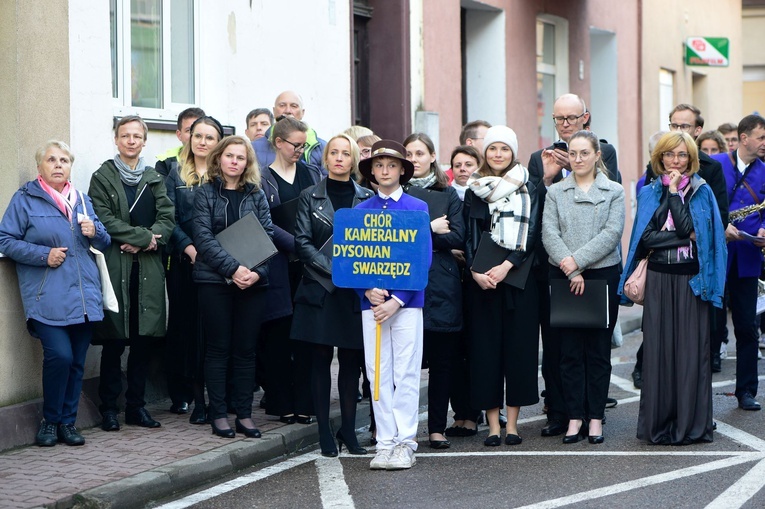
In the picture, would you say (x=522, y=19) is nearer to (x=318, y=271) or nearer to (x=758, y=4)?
(x=318, y=271)

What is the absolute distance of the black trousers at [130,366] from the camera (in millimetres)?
8492

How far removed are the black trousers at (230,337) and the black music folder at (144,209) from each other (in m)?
0.69

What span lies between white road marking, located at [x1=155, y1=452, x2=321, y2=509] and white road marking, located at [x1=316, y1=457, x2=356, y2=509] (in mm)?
157

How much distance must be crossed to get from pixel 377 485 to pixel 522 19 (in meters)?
11.9

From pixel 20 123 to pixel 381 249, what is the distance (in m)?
2.59

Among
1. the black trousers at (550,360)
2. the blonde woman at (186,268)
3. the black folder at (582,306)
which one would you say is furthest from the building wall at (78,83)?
the black folder at (582,306)

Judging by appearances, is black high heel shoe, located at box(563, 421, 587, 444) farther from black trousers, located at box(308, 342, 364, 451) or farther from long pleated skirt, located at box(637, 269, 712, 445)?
black trousers, located at box(308, 342, 364, 451)

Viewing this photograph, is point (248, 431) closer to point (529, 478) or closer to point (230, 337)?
point (230, 337)

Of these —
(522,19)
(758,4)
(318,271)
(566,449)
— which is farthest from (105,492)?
(758,4)

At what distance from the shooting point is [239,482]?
24.1ft

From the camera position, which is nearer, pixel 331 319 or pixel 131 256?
pixel 331 319

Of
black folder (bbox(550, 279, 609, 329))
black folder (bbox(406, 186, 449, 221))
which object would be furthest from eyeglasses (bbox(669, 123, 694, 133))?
black folder (bbox(406, 186, 449, 221))

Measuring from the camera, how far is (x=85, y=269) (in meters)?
8.02

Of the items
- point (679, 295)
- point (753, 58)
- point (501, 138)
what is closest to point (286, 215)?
point (501, 138)
